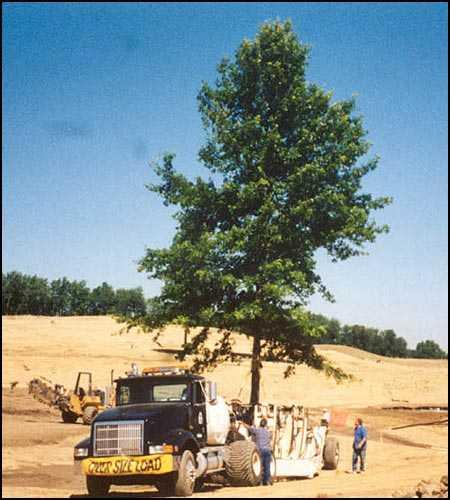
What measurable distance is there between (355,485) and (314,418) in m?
24.6

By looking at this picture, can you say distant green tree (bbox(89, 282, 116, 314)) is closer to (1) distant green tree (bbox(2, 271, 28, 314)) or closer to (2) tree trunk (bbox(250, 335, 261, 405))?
(1) distant green tree (bbox(2, 271, 28, 314))

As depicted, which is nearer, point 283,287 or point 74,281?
point 283,287

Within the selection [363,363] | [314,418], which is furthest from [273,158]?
[363,363]

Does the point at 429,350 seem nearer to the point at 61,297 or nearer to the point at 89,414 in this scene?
the point at 61,297

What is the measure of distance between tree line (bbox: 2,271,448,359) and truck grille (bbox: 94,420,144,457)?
97.0 m

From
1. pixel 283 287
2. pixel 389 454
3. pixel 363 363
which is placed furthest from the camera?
pixel 363 363

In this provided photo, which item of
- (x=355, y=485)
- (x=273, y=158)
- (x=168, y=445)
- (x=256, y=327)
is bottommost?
(x=355, y=485)

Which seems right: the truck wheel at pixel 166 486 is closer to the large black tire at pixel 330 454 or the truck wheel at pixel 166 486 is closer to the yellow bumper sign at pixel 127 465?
the yellow bumper sign at pixel 127 465

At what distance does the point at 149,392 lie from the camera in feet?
52.2

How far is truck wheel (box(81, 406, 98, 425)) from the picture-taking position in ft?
109

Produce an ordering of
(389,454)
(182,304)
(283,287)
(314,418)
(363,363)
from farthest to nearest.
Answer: (363,363), (314,418), (389,454), (182,304), (283,287)

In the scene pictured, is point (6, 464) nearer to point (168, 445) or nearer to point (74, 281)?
point (168, 445)

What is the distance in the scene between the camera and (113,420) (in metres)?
14.5

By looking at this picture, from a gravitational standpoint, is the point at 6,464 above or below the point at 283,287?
below
